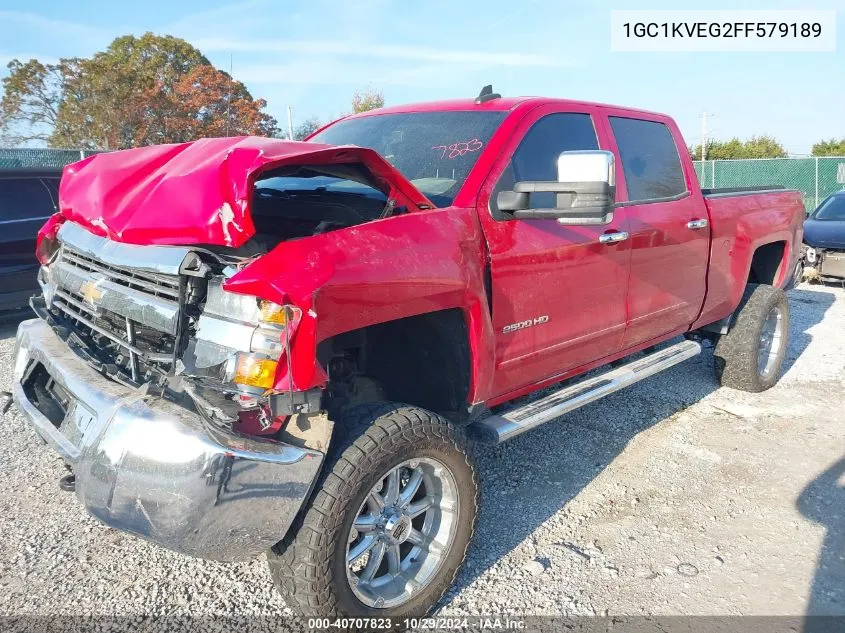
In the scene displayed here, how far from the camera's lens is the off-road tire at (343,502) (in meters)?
2.17

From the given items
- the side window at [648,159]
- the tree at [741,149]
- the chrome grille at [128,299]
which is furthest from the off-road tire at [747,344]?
Result: the tree at [741,149]

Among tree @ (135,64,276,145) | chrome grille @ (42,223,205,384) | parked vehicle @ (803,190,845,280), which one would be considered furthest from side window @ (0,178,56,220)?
tree @ (135,64,276,145)

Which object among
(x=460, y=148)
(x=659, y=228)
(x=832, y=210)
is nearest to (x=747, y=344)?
(x=659, y=228)

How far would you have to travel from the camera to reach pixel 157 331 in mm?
2430

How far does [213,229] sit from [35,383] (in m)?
1.41

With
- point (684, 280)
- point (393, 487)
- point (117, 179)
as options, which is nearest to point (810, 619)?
point (393, 487)

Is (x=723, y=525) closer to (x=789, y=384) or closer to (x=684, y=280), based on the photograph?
(x=684, y=280)

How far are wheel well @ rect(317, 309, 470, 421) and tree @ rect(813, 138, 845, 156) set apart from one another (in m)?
43.3

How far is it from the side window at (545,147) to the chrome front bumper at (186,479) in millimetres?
1475

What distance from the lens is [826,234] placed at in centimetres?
932

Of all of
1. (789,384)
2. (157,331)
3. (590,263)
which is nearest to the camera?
(157,331)

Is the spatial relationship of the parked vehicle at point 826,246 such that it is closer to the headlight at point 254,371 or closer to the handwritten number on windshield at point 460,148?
the handwritten number on windshield at point 460,148

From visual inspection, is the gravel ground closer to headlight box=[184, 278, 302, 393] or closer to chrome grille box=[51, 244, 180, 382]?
chrome grille box=[51, 244, 180, 382]

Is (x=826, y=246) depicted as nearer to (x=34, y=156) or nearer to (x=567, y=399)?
(x=567, y=399)
